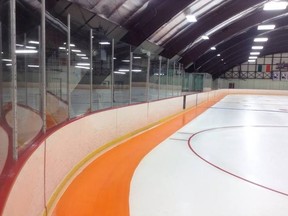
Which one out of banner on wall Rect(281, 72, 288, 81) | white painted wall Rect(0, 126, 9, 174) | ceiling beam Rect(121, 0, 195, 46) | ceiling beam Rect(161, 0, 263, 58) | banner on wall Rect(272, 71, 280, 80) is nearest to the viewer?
white painted wall Rect(0, 126, 9, 174)

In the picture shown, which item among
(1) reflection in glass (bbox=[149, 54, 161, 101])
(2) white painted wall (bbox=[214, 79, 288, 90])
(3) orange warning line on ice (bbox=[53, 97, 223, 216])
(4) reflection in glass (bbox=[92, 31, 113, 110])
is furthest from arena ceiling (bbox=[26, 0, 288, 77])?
(2) white painted wall (bbox=[214, 79, 288, 90])

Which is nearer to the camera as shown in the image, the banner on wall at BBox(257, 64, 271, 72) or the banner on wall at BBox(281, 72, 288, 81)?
the banner on wall at BBox(281, 72, 288, 81)

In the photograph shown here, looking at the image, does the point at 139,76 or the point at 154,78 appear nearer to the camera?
the point at 139,76

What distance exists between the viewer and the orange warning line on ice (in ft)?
9.12

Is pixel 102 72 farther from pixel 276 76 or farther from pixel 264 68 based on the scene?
pixel 264 68

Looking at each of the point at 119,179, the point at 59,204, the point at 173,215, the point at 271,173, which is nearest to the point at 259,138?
the point at 271,173

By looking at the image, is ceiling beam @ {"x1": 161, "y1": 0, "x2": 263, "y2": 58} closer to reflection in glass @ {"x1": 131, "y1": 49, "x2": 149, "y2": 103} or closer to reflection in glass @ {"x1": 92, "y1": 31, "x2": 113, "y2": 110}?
reflection in glass @ {"x1": 131, "y1": 49, "x2": 149, "y2": 103}

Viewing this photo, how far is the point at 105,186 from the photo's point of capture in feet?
11.2

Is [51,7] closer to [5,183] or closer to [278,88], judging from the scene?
[5,183]

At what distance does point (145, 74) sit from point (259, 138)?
3.38 metres

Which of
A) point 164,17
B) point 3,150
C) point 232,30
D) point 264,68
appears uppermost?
point 232,30

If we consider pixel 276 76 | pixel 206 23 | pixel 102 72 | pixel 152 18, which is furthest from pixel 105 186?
pixel 276 76

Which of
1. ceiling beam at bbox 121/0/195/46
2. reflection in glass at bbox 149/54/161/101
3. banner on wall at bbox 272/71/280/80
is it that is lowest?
reflection in glass at bbox 149/54/161/101

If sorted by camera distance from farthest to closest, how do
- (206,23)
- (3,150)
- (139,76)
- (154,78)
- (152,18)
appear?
1. (206,23)
2. (152,18)
3. (154,78)
4. (139,76)
5. (3,150)
